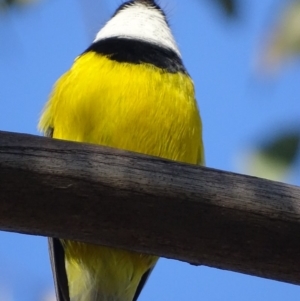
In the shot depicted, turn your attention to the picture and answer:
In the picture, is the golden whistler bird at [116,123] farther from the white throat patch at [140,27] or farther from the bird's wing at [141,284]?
the white throat patch at [140,27]

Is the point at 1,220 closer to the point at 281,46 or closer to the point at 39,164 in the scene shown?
the point at 39,164

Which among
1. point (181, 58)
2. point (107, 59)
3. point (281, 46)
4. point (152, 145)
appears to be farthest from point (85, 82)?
point (281, 46)

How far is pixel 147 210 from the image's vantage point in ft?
4.14

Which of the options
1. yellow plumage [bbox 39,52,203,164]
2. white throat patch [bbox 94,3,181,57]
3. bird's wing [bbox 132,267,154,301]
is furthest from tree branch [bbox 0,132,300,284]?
white throat patch [bbox 94,3,181,57]

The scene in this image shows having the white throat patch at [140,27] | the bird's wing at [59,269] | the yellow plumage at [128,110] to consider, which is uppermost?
A: the white throat patch at [140,27]

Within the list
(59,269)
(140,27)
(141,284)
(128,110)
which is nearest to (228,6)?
(128,110)

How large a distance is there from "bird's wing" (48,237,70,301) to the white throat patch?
767 mm

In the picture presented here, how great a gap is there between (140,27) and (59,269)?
0.96 meters

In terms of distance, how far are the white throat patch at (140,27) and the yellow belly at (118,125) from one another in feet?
1.19

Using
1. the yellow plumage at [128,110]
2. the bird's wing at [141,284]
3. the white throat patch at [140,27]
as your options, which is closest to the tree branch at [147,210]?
the yellow plumage at [128,110]

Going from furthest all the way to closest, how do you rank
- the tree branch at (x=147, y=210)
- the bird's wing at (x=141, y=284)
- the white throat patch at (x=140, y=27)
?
the white throat patch at (x=140, y=27)
the bird's wing at (x=141, y=284)
the tree branch at (x=147, y=210)

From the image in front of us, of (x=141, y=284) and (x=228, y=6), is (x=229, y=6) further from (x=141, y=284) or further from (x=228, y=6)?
(x=141, y=284)

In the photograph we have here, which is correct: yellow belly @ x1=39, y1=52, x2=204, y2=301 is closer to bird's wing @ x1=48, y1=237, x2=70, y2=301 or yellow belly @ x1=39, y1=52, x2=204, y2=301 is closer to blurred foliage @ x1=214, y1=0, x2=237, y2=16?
bird's wing @ x1=48, y1=237, x2=70, y2=301

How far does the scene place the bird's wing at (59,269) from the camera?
6.86 ft
